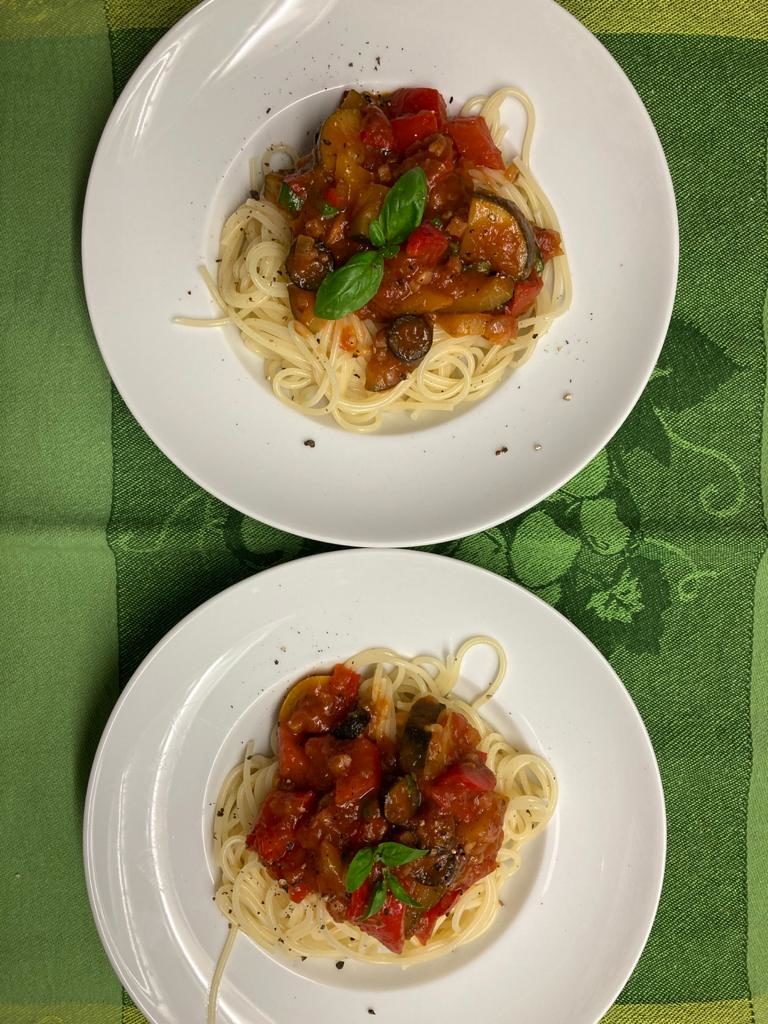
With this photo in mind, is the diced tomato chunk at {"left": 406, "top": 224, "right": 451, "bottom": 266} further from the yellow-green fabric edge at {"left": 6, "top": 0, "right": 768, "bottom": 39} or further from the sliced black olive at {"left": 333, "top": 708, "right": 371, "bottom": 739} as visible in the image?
the sliced black olive at {"left": 333, "top": 708, "right": 371, "bottom": 739}

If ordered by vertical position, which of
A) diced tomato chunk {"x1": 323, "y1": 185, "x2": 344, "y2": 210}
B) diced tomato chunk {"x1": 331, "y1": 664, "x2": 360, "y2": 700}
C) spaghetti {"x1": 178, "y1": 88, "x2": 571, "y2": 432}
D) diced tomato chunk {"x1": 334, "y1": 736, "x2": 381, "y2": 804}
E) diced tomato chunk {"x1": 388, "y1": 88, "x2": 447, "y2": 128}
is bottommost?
diced tomato chunk {"x1": 334, "y1": 736, "x2": 381, "y2": 804}

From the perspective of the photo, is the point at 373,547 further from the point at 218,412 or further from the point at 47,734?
the point at 47,734

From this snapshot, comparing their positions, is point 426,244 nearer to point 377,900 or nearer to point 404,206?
point 404,206

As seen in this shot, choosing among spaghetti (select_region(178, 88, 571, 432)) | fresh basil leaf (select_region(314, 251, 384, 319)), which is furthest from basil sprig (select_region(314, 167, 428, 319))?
spaghetti (select_region(178, 88, 571, 432))

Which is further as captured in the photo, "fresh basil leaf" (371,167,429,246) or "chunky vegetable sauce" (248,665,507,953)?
"chunky vegetable sauce" (248,665,507,953)

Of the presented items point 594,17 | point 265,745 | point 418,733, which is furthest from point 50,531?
point 594,17

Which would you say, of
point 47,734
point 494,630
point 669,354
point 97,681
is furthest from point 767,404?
point 47,734
